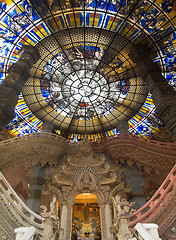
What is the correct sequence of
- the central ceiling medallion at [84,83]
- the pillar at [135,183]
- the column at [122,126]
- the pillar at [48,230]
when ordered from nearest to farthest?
the pillar at [48,230], the pillar at [135,183], the central ceiling medallion at [84,83], the column at [122,126]

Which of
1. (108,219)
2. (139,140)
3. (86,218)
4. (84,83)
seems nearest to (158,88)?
(139,140)

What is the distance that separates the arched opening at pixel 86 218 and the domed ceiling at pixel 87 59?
13510 mm

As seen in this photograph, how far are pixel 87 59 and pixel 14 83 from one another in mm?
9505

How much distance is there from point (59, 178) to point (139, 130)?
15645mm

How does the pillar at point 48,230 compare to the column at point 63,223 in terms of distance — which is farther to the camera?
the column at point 63,223

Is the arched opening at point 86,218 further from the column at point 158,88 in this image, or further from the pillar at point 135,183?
the column at point 158,88

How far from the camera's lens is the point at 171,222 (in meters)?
5.99

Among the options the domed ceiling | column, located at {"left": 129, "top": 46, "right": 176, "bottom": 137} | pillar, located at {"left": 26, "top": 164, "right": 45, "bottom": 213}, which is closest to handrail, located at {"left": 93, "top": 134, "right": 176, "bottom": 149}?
column, located at {"left": 129, "top": 46, "right": 176, "bottom": 137}

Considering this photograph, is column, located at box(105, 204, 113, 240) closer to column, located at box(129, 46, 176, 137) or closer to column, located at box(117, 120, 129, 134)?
column, located at box(129, 46, 176, 137)

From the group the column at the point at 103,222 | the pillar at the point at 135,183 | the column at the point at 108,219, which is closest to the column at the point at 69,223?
the column at the point at 103,222

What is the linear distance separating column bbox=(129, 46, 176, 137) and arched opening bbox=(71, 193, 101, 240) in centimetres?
805

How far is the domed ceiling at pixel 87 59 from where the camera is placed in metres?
14.9

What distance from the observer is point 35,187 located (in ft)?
45.8

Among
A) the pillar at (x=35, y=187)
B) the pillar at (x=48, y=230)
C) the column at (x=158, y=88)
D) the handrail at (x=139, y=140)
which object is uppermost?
the column at (x=158, y=88)
